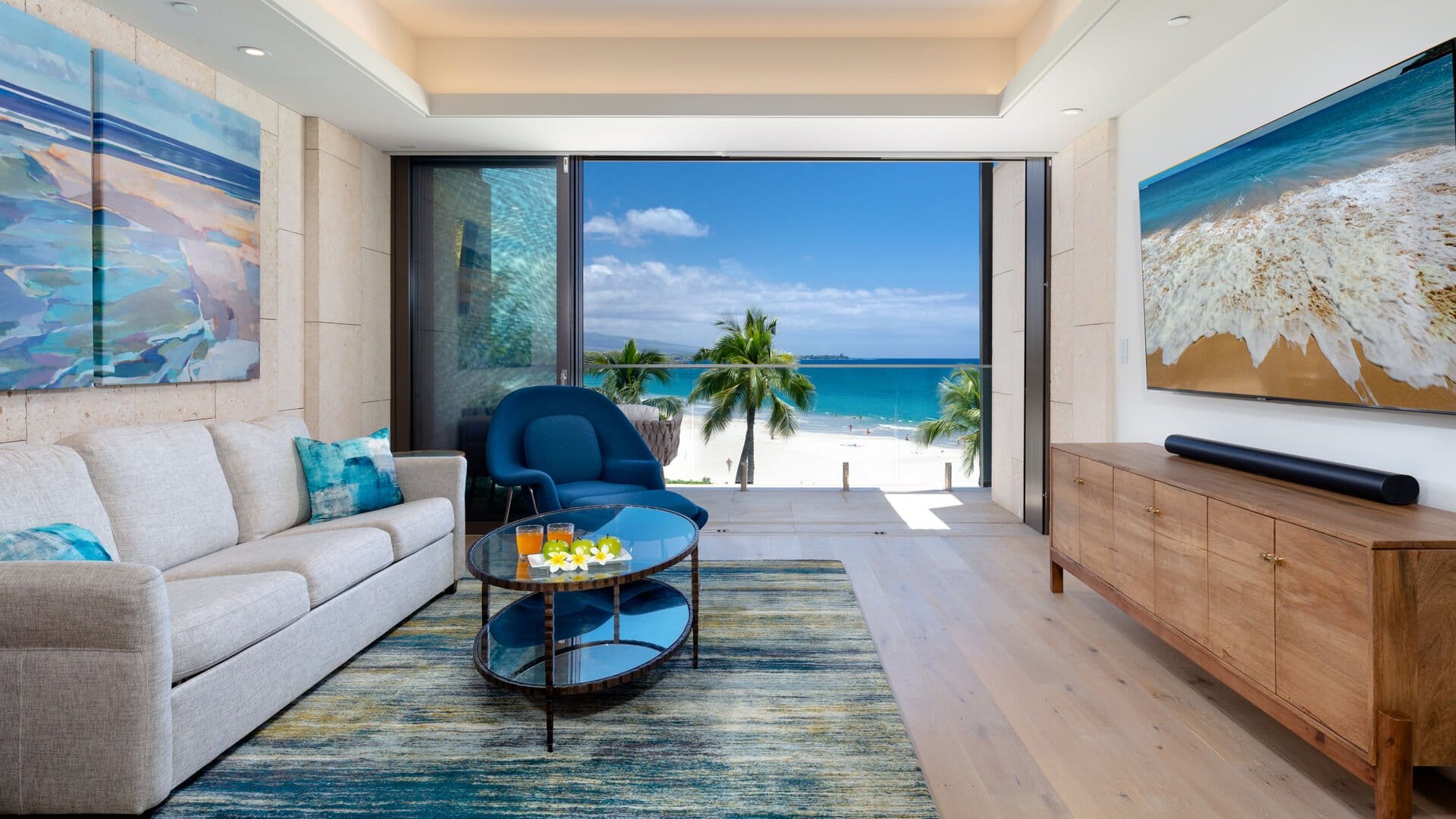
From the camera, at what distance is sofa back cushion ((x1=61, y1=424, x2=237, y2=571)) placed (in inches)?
88.7

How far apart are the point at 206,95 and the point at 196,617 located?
7.77ft

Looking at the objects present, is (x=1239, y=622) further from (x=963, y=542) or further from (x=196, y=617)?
(x=196, y=617)

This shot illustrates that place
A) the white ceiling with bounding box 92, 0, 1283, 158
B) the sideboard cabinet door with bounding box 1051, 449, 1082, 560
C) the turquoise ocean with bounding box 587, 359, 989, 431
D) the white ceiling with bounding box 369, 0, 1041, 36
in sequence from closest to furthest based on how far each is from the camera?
the white ceiling with bounding box 92, 0, 1283, 158, the sideboard cabinet door with bounding box 1051, 449, 1082, 560, the white ceiling with bounding box 369, 0, 1041, 36, the turquoise ocean with bounding box 587, 359, 989, 431

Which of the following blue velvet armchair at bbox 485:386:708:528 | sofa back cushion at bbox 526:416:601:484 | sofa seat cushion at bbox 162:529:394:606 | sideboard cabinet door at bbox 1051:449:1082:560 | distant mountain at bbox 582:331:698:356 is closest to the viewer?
sofa seat cushion at bbox 162:529:394:606

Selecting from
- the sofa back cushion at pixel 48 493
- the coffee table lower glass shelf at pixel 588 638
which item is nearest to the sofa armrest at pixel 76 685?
the sofa back cushion at pixel 48 493

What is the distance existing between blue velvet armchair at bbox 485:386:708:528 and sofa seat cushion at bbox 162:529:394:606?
94 cm

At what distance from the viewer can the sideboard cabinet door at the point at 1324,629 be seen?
1.58 metres

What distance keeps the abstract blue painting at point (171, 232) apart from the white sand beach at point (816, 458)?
3054 millimetres

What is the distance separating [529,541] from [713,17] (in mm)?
2867

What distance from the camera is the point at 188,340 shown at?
285 centimetres

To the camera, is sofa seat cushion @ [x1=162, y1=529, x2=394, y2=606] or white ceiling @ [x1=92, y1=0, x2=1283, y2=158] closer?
sofa seat cushion @ [x1=162, y1=529, x2=394, y2=606]

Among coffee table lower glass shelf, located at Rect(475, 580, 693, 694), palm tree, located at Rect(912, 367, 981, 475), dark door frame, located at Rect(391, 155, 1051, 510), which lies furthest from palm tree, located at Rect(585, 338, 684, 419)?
coffee table lower glass shelf, located at Rect(475, 580, 693, 694)

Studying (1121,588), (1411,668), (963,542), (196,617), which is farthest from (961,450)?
(196,617)

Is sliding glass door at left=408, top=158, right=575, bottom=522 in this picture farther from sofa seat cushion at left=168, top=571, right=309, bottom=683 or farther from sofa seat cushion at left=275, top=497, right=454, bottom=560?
sofa seat cushion at left=168, top=571, right=309, bottom=683
